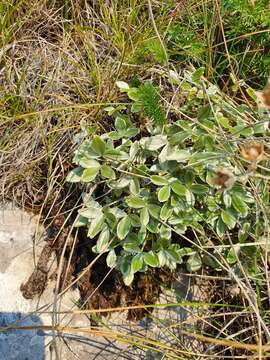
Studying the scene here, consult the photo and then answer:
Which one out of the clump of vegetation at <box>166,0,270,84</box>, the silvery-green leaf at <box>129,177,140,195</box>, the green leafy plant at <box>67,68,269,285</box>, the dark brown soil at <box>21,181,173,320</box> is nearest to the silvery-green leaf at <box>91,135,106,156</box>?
the green leafy plant at <box>67,68,269,285</box>

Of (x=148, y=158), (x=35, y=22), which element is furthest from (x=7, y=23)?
(x=148, y=158)

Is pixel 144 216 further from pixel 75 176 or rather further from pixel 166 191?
pixel 75 176

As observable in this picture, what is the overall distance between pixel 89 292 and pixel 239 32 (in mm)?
979

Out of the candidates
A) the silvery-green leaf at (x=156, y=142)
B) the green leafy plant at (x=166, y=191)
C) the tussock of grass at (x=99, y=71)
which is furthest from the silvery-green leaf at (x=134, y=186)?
the tussock of grass at (x=99, y=71)

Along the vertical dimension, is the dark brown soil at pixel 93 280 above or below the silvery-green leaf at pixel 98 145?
below

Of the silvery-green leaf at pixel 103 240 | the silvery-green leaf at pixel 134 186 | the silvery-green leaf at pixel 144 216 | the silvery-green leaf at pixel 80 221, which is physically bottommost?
the silvery-green leaf at pixel 103 240

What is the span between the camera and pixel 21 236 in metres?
1.72

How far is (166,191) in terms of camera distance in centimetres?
146

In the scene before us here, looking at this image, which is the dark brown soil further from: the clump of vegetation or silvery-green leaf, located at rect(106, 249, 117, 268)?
the clump of vegetation

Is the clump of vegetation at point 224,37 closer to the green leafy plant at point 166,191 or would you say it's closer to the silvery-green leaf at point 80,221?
the green leafy plant at point 166,191

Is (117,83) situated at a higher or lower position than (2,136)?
higher

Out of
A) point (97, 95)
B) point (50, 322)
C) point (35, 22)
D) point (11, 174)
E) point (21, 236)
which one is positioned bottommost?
point (50, 322)

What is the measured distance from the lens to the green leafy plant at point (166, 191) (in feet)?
4.82

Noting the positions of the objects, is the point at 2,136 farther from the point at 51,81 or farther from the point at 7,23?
the point at 7,23
